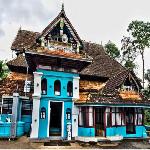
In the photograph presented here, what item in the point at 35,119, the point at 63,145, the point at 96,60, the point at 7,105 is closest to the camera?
the point at 63,145

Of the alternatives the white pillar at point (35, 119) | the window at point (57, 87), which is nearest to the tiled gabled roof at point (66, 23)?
the window at point (57, 87)

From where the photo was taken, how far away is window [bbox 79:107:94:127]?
20.1 meters

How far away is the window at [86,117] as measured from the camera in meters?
20.1

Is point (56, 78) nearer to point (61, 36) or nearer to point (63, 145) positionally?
point (61, 36)

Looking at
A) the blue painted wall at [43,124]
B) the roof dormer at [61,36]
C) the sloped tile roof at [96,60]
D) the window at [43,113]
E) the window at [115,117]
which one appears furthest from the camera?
the sloped tile roof at [96,60]

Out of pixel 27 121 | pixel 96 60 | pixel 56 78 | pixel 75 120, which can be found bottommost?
pixel 27 121

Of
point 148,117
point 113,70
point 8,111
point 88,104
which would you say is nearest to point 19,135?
point 8,111

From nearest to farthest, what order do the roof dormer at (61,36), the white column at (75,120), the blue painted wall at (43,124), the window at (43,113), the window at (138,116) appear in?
the blue painted wall at (43,124) < the window at (43,113) < the white column at (75,120) < the roof dormer at (61,36) < the window at (138,116)

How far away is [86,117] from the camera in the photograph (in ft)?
66.3

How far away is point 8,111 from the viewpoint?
2062 cm

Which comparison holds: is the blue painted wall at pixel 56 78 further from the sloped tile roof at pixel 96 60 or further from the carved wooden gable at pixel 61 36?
the sloped tile roof at pixel 96 60

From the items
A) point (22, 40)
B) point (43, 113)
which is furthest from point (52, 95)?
point (22, 40)

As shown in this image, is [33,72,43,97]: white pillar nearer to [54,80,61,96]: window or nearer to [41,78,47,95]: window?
[41,78,47,95]: window

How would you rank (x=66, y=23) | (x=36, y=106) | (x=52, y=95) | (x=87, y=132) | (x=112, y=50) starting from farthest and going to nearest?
(x=112, y=50) < (x=66, y=23) < (x=52, y=95) < (x=87, y=132) < (x=36, y=106)
